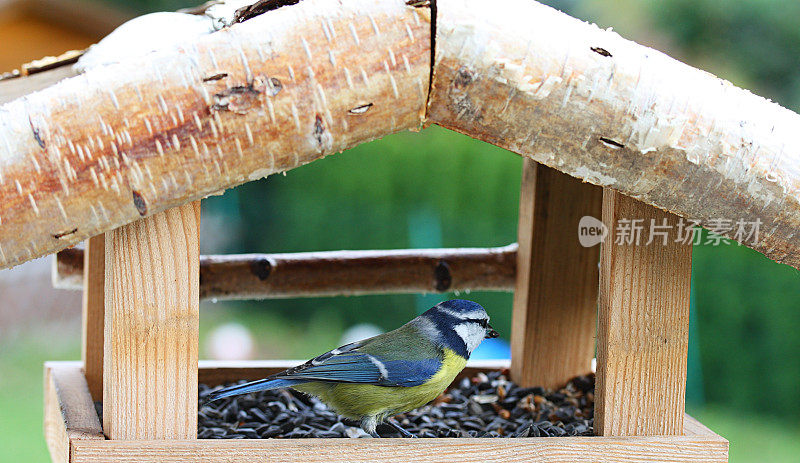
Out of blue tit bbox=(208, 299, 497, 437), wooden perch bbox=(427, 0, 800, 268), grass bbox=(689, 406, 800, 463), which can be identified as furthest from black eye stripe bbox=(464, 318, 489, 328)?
grass bbox=(689, 406, 800, 463)

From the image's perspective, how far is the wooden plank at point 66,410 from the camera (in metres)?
1.24

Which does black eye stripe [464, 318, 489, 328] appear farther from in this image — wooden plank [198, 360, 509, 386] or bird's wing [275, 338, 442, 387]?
wooden plank [198, 360, 509, 386]

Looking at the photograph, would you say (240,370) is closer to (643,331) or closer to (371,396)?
(371,396)

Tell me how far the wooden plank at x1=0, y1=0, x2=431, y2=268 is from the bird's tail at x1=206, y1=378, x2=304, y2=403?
426mm

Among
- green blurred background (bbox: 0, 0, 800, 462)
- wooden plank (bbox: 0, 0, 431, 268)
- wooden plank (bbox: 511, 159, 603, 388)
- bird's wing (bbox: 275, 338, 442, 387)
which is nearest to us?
wooden plank (bbox: 0, 0, 431, 268)

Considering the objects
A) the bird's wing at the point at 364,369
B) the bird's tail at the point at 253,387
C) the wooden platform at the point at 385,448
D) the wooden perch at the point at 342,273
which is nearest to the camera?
the wooden platform at the point at 385,448

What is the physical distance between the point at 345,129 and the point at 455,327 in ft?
2.51

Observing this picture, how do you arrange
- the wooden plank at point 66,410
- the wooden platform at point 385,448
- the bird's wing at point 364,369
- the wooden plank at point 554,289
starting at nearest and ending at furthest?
the wooden platform at point 385,448 < the wooden plank at point 66,410 < the bird's wing at point 364,369 < the wooden plank at point 554,289

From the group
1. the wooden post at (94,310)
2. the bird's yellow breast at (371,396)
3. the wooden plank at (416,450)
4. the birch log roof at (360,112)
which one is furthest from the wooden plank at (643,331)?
the wooden post at (94,310)

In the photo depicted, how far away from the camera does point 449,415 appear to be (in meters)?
1.85

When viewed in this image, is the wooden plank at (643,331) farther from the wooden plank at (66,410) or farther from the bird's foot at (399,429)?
the wooden plank at (66,410)

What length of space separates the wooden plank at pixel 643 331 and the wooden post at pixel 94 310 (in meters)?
1.11

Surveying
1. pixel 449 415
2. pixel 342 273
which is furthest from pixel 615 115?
pixel 342 273

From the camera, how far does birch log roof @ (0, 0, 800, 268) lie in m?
0.96
